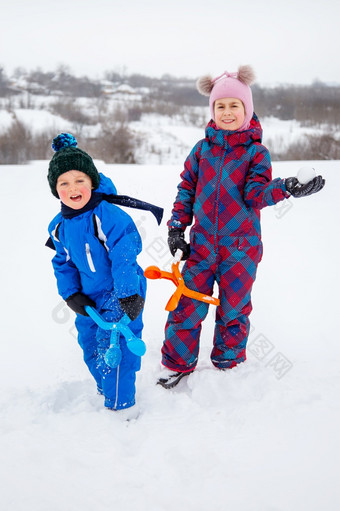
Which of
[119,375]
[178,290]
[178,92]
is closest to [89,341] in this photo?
[119,375]

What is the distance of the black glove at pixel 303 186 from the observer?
1.23 metres

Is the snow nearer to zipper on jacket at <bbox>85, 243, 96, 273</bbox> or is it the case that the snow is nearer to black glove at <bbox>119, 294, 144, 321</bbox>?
black glove at <bbox>119, 294, 144, 321</bbox>

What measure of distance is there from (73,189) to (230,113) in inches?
27.4

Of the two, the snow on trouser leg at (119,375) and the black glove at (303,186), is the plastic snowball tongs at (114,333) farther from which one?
the black glove at (303,186)

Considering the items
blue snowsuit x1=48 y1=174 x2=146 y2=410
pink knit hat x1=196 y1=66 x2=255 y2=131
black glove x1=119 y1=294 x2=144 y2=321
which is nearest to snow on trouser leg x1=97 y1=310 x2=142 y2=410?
blue snowsuit x1=48 y1=174 x2=146 y2=410

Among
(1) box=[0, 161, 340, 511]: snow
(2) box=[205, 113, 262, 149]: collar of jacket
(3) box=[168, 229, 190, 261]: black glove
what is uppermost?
(2) box=[205, 113, 262, 149]: collar of jacket

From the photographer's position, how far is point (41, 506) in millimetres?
1045

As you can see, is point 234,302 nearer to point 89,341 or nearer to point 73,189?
point 89,341

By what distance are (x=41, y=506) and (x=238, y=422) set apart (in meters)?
0.70

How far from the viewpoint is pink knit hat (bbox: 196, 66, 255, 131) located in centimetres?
146

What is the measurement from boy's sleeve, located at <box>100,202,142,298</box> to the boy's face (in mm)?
74

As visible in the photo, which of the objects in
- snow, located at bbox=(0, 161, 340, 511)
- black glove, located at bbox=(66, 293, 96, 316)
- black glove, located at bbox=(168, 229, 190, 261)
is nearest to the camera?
snow, located at bbox=(0, 161, 340, 511)

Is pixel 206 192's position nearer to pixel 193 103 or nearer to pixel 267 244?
pixel 267 244

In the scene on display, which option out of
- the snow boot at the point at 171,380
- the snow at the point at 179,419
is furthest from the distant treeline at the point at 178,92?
the snow boot at the point at 171,380
